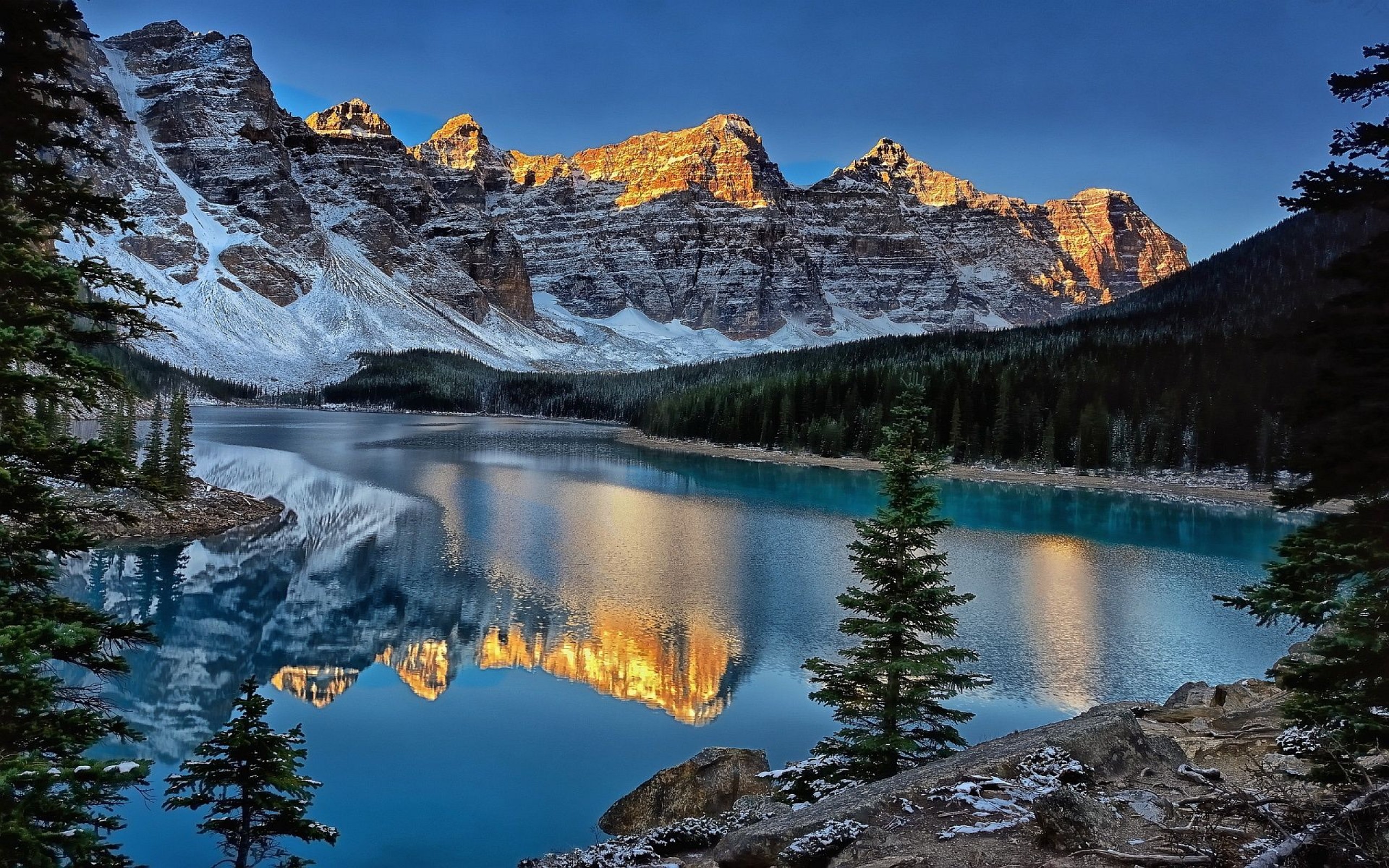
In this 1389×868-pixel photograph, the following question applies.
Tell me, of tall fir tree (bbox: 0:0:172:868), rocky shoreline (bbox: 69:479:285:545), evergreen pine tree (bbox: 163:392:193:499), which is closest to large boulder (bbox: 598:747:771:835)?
tall fir tree (bbox: 0:0:172:868)

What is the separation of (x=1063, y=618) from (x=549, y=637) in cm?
1806

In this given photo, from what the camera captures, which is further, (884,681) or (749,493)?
(749,493)

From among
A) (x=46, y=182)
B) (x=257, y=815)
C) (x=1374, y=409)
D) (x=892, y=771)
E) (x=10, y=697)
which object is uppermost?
(x=46, y=182)

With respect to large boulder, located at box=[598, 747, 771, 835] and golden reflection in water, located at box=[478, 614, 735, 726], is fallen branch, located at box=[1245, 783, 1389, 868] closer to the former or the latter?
large boulder, located at box=[598, 747, 771, 835]

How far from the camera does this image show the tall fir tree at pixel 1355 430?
285 inches

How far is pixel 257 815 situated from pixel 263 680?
35.5ft

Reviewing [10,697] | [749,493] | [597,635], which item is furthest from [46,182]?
[749,493]

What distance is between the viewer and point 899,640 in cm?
1306

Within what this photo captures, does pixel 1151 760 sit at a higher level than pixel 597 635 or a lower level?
higher

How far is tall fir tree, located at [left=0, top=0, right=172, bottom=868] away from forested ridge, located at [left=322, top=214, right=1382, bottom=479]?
154ft

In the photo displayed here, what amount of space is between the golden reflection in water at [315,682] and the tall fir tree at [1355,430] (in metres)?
20.1

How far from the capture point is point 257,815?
12008 millimetres

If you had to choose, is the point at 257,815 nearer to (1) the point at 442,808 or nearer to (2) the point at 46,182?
(1) the point at 442,808

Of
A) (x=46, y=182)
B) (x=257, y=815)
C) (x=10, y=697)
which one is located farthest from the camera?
(x=257, y=815)
